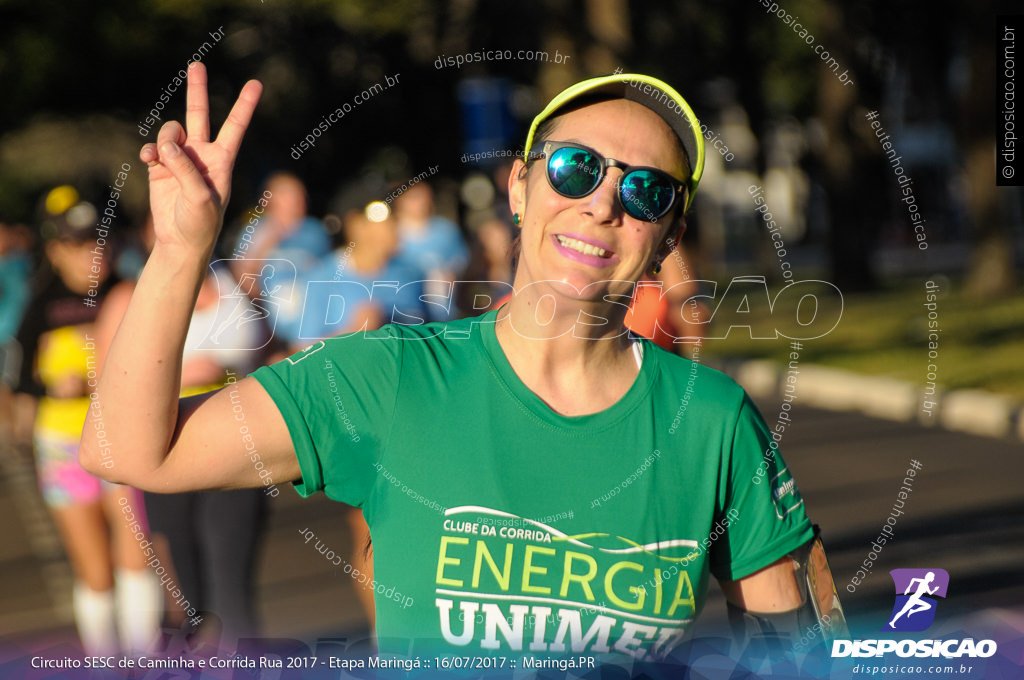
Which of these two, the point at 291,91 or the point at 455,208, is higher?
the point at 291,91

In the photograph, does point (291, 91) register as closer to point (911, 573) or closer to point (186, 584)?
point (186, 584)

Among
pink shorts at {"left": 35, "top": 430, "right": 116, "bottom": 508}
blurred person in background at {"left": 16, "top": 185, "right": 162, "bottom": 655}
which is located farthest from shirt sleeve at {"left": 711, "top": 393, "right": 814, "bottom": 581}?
pink shorts at {"left": 35, "top": 430, "right": 116, "bottom": 508}

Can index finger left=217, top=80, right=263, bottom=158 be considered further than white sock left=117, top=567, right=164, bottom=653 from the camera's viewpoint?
No

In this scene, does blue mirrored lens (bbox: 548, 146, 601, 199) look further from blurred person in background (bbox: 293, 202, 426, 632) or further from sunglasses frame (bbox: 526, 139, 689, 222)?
blurred person in background (bbox: 293, 202, 426, 632)

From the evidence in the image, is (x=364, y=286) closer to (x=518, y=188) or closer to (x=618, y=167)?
(x=518, y=188)

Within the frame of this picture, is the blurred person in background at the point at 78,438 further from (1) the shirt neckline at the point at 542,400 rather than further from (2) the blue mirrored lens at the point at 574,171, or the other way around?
(2) the blue mirrored lens at the point at 574,171

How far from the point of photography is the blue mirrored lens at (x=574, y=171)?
2.20m

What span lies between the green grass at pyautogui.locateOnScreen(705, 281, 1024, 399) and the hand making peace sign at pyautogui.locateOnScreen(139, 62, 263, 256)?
9.68 m

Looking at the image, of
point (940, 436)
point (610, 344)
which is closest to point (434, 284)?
point (610, 344)

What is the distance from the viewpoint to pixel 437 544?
2.05 metres

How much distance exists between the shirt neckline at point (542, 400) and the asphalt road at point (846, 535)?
214 centimetres

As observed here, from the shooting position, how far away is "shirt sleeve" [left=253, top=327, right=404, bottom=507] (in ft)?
6.80

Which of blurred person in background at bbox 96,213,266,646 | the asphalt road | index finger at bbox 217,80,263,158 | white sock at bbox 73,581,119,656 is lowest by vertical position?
the asphalt road

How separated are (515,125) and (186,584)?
396 centimetres
